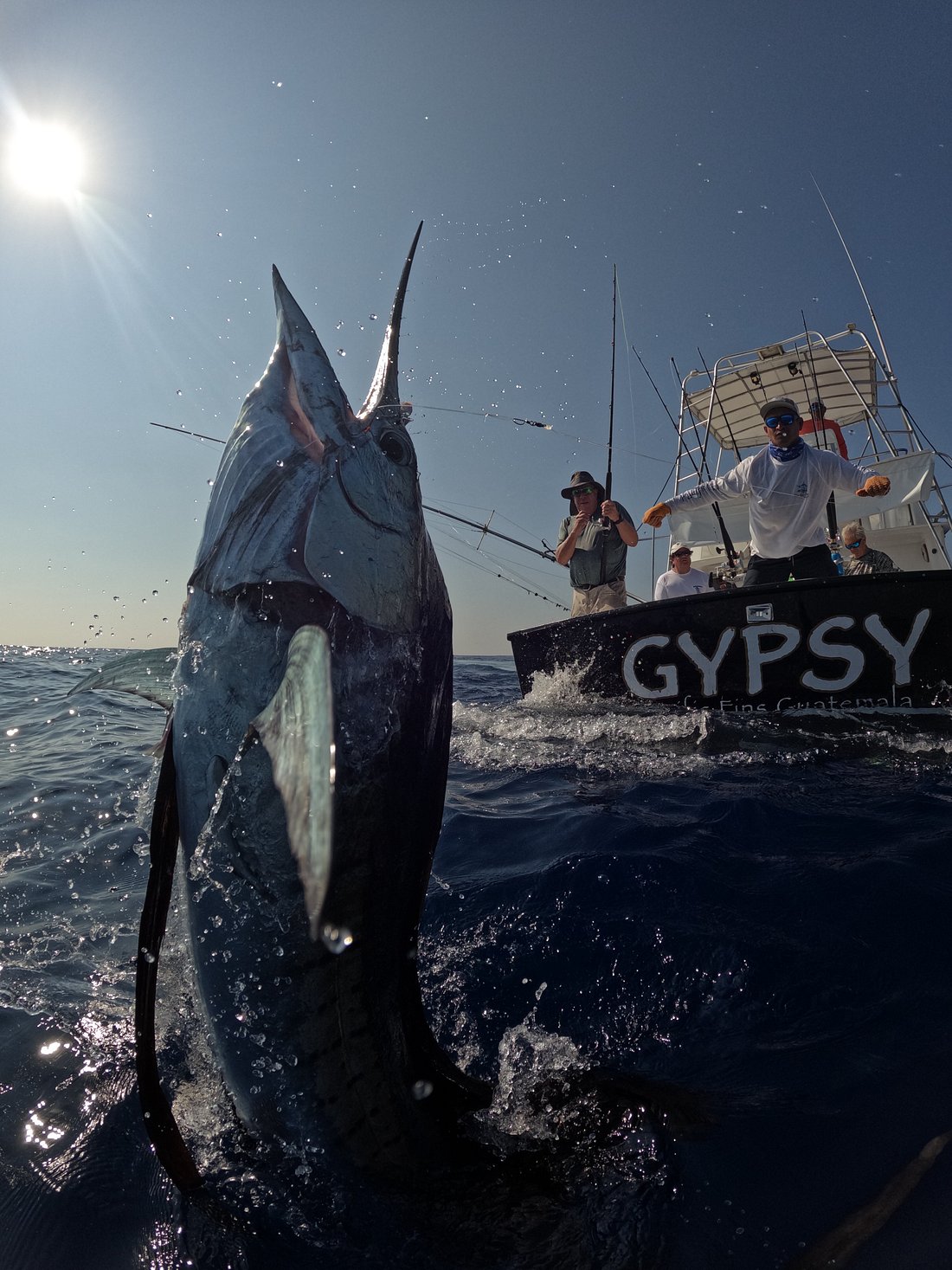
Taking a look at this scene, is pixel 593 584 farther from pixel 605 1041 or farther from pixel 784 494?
pixel 605 1041

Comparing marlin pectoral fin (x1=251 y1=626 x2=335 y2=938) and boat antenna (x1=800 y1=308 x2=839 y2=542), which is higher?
boat antenna (x1=800 y1=308 x2=839 y2=542)

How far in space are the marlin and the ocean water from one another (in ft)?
0.48

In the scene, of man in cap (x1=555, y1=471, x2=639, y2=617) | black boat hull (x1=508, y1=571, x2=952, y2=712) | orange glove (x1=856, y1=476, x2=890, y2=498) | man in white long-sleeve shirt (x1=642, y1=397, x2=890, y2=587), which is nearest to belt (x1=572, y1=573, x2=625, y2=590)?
man in cap (x1=555, y1=471, x2=639, y2=617)

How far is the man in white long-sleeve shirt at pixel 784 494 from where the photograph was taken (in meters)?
4.87

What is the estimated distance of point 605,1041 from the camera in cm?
180

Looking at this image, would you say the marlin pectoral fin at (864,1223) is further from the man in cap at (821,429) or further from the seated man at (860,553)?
the man in cap at (821,429)

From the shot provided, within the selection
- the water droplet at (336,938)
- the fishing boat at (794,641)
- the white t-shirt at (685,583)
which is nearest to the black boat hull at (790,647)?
the fishing boat at (794,641)

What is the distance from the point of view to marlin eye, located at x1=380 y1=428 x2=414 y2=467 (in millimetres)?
1792

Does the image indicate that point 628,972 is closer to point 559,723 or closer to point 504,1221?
point 504,1221

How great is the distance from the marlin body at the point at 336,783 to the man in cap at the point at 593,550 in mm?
5375

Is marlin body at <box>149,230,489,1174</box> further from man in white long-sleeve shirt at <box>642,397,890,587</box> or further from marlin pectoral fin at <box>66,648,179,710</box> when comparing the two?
man in white long-sleeve shirt at <box>642,397,890,587</box>

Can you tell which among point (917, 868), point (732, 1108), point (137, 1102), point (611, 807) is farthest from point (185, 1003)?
point (917, 868)

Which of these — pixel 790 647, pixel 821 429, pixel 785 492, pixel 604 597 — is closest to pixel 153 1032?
pixel 790 647

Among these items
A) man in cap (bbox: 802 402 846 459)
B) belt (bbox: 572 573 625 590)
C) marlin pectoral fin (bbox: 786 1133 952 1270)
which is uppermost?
man in cap (bbox: 802 402 846 459)
